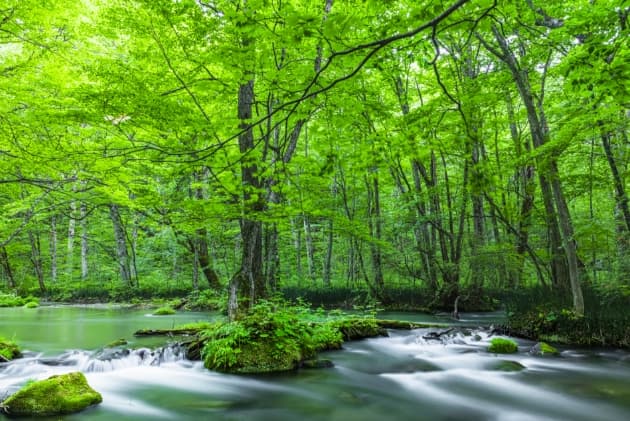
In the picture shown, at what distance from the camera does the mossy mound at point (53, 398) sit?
3779 mm

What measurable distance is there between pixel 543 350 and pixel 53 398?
6768mm

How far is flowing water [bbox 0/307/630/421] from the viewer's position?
14.2 ft

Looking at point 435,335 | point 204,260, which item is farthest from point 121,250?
point 435,335

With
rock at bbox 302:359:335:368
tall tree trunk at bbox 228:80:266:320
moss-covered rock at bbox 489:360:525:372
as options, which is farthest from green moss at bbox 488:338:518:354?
tall tree trunk at bbox 228:80:266:320

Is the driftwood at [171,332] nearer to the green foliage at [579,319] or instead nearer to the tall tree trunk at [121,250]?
the green foliage at [579,319]

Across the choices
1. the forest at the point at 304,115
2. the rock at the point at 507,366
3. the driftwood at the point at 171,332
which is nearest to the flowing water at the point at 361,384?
the rock at the point at 507,366

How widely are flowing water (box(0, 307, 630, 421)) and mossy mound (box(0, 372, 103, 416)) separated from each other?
15 centimetres

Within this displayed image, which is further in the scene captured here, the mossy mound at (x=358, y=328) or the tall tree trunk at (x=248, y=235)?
the mossy mound at (x=358, y=328)

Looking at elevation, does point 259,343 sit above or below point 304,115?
below

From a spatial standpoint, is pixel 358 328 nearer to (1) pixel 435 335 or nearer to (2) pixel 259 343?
(1) pixel 435 335

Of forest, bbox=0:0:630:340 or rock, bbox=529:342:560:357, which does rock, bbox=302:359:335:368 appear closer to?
forest, bbox=0:0:630:340

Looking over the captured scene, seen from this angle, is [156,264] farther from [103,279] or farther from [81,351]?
[81,351]

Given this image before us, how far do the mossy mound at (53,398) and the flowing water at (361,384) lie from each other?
0.15 metres

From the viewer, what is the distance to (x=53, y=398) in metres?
3.95
